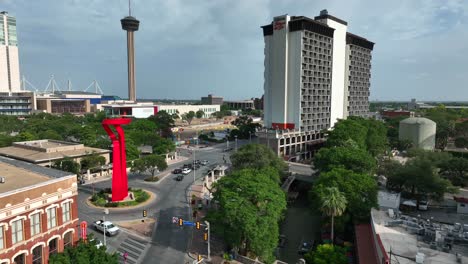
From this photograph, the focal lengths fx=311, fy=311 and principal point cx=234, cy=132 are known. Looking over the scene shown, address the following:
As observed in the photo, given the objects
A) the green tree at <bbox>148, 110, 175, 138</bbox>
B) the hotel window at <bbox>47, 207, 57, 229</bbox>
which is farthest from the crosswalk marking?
the green tree at <bbox>148, 110, 175, 138</bbox>

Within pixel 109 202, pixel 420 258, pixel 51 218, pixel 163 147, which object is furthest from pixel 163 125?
pixel 420 258

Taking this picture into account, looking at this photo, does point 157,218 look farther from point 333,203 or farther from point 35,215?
point 333,203

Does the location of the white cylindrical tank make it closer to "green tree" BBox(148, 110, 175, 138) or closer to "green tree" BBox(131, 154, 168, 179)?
"green tree" BBox(131, 154, 168, 179)

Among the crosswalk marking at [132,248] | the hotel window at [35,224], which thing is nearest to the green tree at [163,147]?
the crosswalk marking at [132,248]

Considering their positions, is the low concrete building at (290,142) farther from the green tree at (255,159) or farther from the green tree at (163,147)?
the green tree at (163,147)

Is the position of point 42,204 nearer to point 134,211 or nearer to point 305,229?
point 134,211

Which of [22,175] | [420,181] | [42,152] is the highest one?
[22,175]
